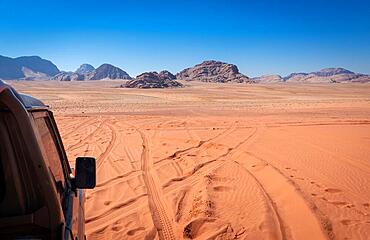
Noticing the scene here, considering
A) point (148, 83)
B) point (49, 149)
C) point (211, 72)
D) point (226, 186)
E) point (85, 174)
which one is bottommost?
point (148, 83)

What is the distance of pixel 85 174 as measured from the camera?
2.41m

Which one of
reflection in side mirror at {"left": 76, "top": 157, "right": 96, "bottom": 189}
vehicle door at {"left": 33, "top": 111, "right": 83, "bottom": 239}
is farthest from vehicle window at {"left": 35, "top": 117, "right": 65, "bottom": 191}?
reflection in side mirror at {"left": 76, "top": 157, "right": 96, "bottom": 189}

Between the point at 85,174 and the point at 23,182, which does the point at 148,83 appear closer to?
the point at 85,174

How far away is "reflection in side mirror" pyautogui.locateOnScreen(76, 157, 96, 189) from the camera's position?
2383 mm

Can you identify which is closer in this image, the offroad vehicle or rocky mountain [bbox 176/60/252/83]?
the offroad vehicle

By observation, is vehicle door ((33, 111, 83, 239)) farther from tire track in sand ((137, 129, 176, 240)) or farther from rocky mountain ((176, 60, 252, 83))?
rocky mountain ((176, 60, 252, 83))

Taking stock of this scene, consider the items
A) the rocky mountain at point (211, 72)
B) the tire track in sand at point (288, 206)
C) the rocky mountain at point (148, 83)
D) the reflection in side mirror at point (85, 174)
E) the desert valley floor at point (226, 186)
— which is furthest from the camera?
the rocky mountain at point (211, 72)

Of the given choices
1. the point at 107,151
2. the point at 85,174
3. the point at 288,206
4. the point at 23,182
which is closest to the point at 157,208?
the point at 288,206

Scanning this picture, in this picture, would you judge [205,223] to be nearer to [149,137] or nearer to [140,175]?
[140,175]

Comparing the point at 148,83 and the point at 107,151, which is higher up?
the point at 107,151

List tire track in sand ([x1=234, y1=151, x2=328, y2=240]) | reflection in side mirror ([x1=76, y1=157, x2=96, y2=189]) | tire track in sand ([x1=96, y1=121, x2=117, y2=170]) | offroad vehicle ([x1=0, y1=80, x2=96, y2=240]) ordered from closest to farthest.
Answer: offroad vehicle ([x1=0, y1=80, x2=96, y2=240]) → reflection in side mirror ([x1=76, y1=157, x2=96, y2=189]) → tire track in sand ([x1=234, y1=151, x2=328, y2=240]) → tire track in sand ([x1=96, y1=121, x2=117, y2=170])

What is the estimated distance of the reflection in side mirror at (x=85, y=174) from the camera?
2383 mm

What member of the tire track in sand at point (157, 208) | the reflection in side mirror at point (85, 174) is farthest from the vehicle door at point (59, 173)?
the tire track in sand at point (157, 208)

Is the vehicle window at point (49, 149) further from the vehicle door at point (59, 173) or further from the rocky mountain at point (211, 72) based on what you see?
the rocky mountain at point (211, 72)
